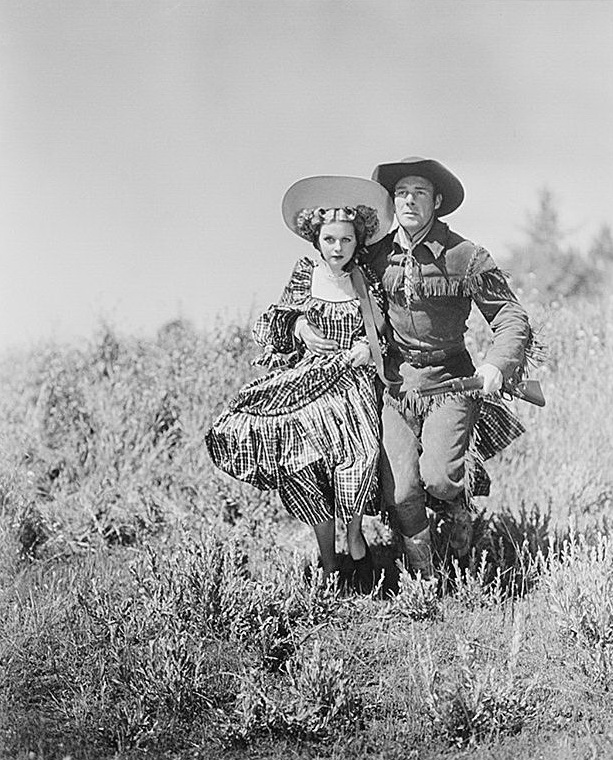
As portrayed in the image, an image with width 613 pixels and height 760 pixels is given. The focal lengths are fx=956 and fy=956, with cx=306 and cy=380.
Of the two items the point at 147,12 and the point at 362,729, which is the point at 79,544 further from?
the point at 147,12

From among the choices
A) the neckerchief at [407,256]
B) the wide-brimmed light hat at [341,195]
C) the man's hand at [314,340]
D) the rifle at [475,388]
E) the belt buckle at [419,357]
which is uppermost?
the wide-brimmed light hat at [341,195]

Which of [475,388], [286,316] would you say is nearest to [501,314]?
[475,388]

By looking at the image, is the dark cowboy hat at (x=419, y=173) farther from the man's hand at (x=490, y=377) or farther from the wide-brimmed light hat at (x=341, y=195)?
the man's hand at (x=490, y=377)

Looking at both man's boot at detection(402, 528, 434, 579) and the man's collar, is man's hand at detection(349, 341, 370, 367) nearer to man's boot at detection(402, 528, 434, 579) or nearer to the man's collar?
the man's collar

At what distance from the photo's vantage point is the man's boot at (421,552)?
150 inches

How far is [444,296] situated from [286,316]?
2.09 feet

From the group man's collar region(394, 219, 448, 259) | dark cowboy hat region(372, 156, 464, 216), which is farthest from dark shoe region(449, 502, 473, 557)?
dark cowboy hat region(372, 156, 464, 216)

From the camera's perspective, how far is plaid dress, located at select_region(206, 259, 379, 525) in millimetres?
3674

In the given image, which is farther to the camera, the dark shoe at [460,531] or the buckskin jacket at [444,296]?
the dark shoe at [460,531]

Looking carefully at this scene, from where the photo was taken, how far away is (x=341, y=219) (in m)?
3.72

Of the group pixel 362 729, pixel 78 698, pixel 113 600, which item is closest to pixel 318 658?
pixel 362 729

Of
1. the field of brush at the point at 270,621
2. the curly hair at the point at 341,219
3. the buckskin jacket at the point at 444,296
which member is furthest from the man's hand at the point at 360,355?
the field of brush at the point at 270,621

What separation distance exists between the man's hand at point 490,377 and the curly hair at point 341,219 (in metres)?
0.71

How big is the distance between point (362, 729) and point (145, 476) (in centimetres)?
273
